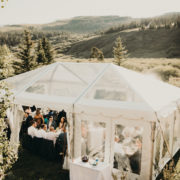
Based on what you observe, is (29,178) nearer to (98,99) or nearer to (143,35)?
(98,99)

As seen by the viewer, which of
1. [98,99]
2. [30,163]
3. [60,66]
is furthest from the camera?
[60,66]

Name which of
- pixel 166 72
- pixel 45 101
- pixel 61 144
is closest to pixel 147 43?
pixel 166 72

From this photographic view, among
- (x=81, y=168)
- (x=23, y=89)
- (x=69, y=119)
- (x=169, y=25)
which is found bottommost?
(x=81, y=168)

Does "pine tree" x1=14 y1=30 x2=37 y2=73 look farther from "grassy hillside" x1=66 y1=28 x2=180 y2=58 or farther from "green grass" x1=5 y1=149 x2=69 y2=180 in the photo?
"grassy hillside" x1=66 y1=28 x2=180 y2=58

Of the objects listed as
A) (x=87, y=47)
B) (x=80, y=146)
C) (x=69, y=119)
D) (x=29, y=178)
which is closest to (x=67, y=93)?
(x=69, y=119)

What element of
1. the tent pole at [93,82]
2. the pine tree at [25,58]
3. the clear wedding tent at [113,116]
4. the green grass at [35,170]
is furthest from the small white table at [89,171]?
the pine tree at [25,58]

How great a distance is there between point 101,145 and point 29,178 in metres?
2.40

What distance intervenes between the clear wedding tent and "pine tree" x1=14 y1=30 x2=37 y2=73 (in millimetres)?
26660

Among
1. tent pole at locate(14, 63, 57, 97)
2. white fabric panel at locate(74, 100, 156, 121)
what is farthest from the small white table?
tent pole at locate(14, 63, 57, 97)

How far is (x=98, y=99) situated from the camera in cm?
596

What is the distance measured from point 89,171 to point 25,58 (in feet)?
99.0

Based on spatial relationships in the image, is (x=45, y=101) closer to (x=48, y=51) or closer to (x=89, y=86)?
(x=89, y=86)

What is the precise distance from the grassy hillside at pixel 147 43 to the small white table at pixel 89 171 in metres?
67.8

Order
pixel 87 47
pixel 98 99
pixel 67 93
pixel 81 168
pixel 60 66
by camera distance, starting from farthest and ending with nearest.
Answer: pixel 87 47 < pixel 60 66 < pixel 67 93 < pixel 98 99 < pixel 81 168
